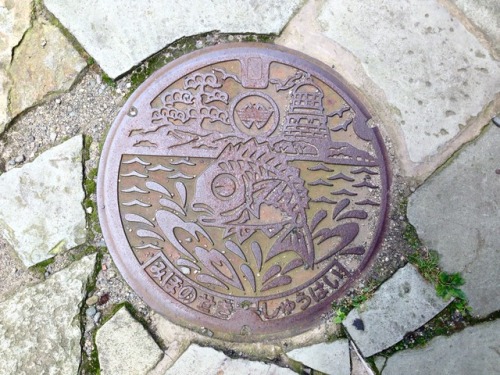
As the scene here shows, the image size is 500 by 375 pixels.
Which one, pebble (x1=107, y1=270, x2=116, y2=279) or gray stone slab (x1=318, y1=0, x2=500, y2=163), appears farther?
gray stone slab (x1=318, y1=0, x2=500, y2=163)

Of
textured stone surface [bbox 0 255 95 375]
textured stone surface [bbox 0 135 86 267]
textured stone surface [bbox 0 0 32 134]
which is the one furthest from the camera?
textured stone surface [bbox 0 0 32 134]

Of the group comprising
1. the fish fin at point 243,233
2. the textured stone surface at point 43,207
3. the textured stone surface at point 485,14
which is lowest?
the textured stone surface at point 485,14

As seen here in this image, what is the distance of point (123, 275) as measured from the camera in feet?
6.35

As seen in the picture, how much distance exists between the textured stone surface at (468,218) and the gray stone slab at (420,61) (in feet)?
0.47

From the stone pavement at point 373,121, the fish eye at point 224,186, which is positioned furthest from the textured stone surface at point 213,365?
the fish eye at point 224,186

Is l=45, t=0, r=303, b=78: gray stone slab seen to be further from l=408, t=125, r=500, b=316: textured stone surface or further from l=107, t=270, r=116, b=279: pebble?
l=408, t=125, r=500, b=316: textured stone surface

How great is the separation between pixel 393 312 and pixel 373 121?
0.83 m

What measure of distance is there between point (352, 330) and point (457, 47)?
4.46ft

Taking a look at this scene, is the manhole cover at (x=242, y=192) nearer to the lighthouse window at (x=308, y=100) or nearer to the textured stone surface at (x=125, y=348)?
the lighthouse window at (x=308, y=100)

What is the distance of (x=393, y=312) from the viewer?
1.95 meters

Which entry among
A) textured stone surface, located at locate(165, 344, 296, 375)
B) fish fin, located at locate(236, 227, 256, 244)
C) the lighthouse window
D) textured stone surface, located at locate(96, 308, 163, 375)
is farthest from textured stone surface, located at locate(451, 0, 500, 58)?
textured stone surface, located at locate(96, 308, 163, 375)

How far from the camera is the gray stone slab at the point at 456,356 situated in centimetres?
190

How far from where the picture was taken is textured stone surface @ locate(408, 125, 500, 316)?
199cm

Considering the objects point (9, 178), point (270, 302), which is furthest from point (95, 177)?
point (270, 302)
